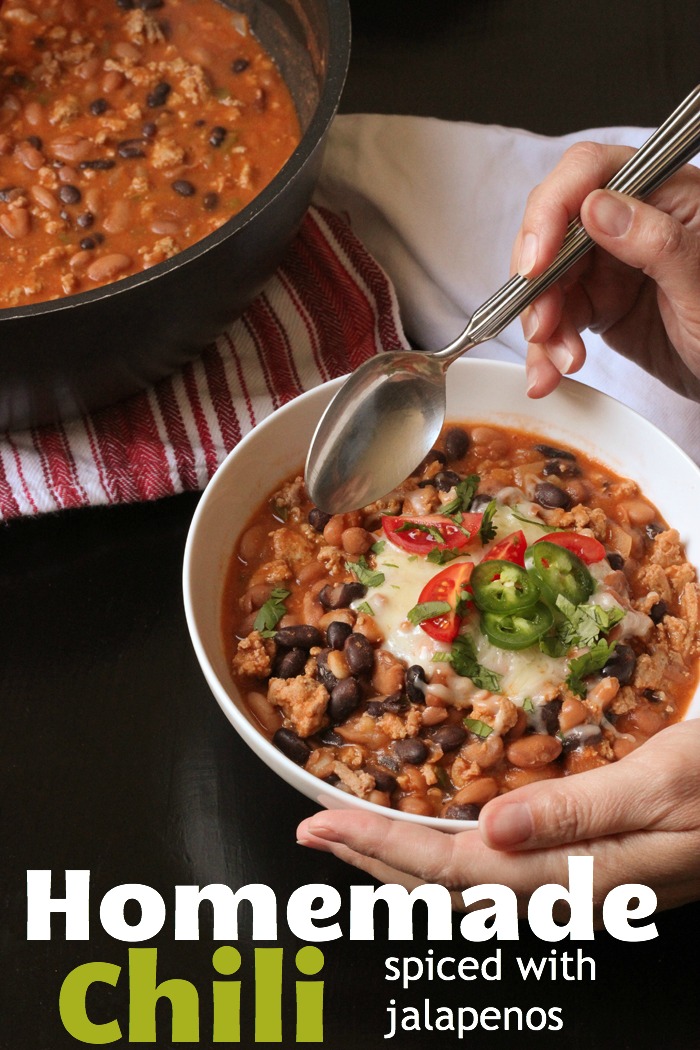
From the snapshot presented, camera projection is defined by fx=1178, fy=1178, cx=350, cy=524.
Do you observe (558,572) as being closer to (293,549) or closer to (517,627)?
(517,627)

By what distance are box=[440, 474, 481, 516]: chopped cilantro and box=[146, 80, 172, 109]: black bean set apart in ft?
4.85

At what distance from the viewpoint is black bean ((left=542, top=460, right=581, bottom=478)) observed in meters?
2.82

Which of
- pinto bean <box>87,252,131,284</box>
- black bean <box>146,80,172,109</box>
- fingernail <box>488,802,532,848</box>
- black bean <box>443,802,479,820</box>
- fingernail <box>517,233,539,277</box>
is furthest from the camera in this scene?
black bean <box>146,80,172,109</box>

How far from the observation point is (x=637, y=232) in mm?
2562

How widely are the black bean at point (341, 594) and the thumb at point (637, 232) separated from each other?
93cm

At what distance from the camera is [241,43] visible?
11.6 ft

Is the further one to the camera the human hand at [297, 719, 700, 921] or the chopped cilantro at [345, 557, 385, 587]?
the chopped cilantro at [345, 557, 385, 587]

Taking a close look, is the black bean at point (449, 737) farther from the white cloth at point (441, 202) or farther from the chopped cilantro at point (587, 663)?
the white cloth at point (441, 202)

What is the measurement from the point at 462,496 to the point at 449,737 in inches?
23.6

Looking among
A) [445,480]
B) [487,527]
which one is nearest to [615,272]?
[445,480]

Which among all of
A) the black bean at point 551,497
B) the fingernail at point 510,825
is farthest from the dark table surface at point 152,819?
the black bean at point 551,497

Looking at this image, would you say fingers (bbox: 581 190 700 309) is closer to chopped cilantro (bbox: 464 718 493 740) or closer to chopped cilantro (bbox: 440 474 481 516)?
chopped cilantro (bbox: 440 474 481 516)

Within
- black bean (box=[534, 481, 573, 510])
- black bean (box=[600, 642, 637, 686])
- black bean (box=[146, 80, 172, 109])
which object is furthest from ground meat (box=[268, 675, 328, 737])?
black bean (box=[146, 80, 172, 109])

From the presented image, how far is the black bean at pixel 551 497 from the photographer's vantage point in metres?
2.71
